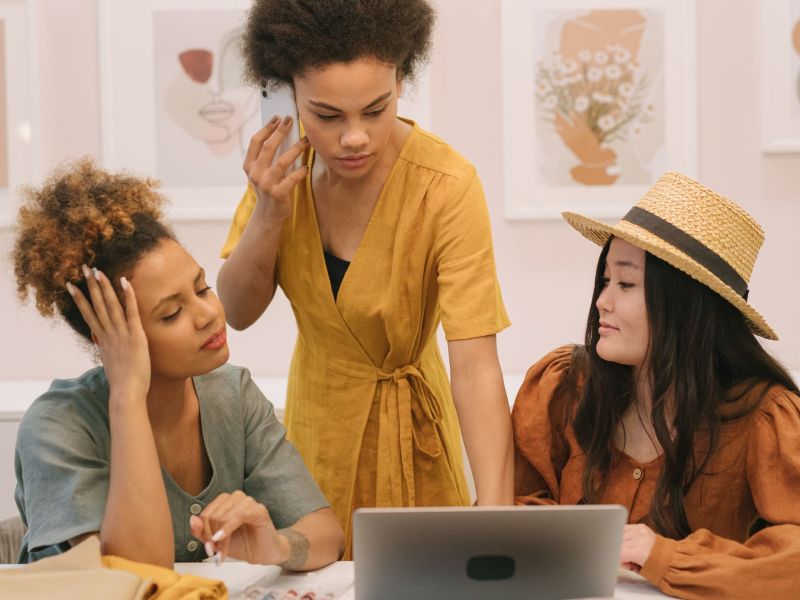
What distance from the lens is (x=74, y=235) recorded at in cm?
187

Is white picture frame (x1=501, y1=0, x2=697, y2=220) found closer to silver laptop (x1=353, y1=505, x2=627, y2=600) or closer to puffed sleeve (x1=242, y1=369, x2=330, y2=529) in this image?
puffed sleeve (x1=242, y1=369, x2=330, y2=529)

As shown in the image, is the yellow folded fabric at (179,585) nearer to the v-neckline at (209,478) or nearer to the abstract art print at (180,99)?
the v-neckline at (209,478)

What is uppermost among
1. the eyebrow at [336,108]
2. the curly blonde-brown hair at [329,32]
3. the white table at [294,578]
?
the curly blonde-brown hair at [329,32]

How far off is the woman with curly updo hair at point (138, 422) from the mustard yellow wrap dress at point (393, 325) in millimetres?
259

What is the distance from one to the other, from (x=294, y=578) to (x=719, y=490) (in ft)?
2.63

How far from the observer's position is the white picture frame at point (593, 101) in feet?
10.9

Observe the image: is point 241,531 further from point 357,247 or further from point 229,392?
point 357,247

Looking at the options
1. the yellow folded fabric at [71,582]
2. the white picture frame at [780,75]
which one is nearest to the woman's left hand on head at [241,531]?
the yellow folded fabric at [71,582]

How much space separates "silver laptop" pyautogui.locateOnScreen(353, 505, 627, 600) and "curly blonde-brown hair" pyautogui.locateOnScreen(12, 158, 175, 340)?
2.51 ft

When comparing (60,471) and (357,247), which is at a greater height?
(357,247)

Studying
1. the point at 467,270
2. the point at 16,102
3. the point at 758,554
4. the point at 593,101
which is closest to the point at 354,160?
the point at 467,270

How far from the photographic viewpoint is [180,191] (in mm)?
3447

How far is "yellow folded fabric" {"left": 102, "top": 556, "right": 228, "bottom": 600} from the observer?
1521 millimetres

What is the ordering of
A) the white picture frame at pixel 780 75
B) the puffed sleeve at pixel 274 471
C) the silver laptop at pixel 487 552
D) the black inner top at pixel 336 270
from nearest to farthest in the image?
the silver laptop at pixel 487 552
the puffed sleeve at pixel 274 471
the black inner top at pixel 336 270
the white picture frame at pixel 780 75
